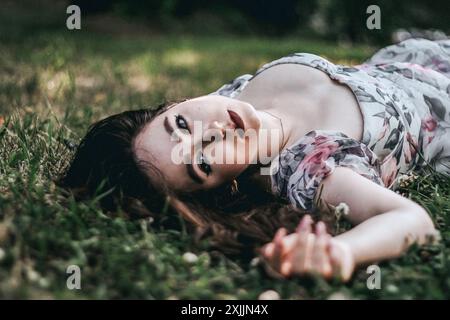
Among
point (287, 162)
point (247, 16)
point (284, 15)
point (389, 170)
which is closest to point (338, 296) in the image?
point (287, 162)

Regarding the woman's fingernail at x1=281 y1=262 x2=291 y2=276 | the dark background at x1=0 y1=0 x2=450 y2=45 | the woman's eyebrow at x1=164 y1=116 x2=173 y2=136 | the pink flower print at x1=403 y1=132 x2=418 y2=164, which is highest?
the dark background at x1=0 y1=0 x2=450 y2=45

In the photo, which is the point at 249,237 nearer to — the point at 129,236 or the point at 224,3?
the point at 129,236

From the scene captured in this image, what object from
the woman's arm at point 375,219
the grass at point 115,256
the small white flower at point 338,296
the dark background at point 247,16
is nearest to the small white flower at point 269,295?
the grass at point 115,256

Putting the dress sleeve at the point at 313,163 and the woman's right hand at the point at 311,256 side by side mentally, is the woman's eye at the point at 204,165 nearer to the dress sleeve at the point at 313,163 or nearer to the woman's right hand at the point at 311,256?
the dress sleeve at the point at 313,163

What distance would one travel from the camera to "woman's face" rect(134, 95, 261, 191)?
2.05 metres

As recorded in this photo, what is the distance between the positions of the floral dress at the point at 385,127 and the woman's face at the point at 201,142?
20 centimetres

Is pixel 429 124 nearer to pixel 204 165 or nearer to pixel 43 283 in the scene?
pixel 204 165

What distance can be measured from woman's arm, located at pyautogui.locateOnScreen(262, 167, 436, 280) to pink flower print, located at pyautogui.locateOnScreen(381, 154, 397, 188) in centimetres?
A: 41

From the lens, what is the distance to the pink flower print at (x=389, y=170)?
231 centimetres

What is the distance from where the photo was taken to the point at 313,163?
83.7 inches

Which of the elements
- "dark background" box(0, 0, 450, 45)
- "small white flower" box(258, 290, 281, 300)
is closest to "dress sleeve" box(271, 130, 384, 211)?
"small white flower" box(258, 290, 281, 300)

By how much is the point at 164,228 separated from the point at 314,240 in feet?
1.67

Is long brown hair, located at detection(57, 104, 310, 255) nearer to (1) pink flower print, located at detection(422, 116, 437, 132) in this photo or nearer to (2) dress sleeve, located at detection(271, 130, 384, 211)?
(2) dress sleeve, located at detection(271, 130, 384, 211)
